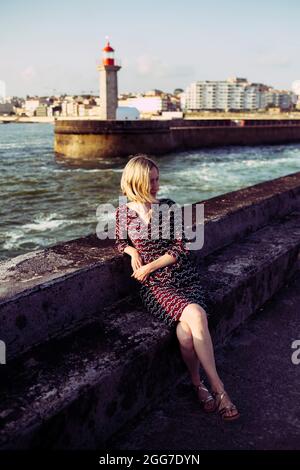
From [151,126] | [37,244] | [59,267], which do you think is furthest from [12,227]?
[151,126]

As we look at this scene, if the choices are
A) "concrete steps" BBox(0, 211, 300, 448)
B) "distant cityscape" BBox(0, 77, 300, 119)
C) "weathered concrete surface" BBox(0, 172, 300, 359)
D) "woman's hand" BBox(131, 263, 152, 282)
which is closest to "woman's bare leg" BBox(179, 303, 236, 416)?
"concrete steps" BBox(0, 211, 300, 448)

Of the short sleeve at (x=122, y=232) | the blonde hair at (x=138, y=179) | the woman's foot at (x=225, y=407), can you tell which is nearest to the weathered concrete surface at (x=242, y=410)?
the woman's foot at (x=225, y=407)

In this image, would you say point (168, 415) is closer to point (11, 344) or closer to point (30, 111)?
point (11, 344)

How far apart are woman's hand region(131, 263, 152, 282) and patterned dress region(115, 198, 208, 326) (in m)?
0.02

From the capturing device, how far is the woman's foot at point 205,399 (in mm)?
2049

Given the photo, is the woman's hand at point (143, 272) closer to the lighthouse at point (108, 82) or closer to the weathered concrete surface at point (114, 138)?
the weathered concrete surface at point (114, 138)

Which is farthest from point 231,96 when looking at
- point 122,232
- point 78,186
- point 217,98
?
point 122,232

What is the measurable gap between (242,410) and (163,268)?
2.54ft

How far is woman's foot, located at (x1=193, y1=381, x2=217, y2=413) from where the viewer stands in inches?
80.7

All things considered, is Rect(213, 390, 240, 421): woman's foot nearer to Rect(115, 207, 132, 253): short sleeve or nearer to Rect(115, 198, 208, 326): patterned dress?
Rect(115, 198, 208, 326): patterned dress

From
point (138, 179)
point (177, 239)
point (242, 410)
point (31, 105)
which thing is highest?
point (31, 105)

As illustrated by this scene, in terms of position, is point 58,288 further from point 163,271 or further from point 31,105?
point 31,105

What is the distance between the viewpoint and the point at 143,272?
239cm

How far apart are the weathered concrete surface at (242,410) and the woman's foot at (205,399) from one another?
3cm
